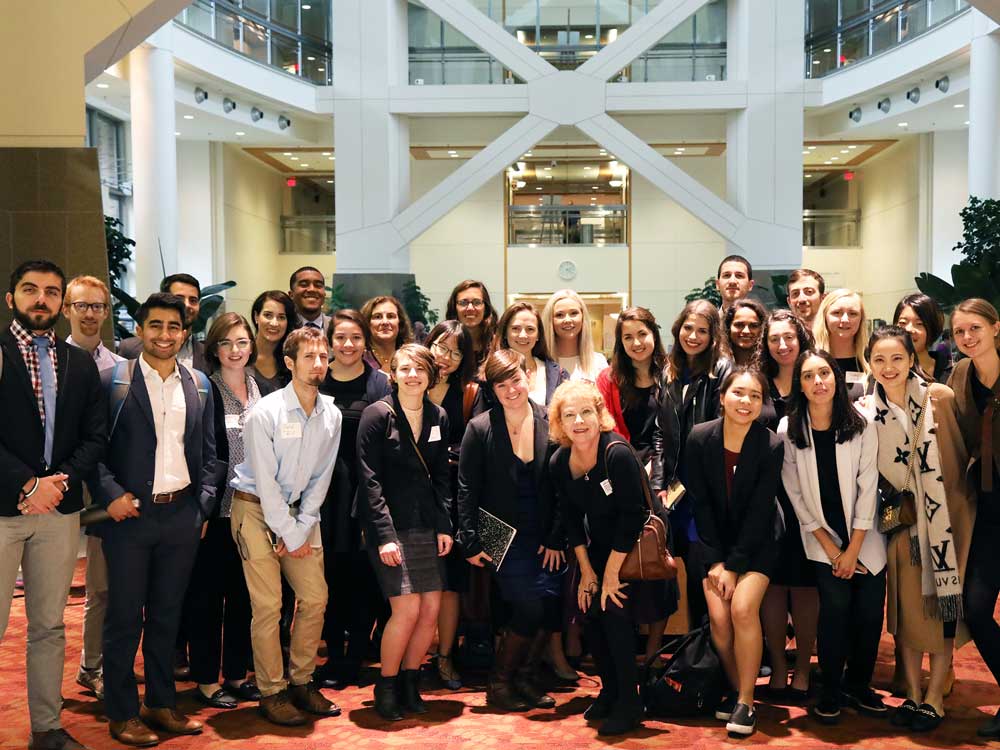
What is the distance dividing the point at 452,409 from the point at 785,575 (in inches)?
66.9

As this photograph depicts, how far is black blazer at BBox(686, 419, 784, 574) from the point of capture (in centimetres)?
397

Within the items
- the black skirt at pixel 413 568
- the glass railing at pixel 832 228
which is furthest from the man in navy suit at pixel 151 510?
the glass railing at pixel 832 228

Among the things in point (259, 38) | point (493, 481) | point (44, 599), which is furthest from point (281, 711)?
point (259, 38)

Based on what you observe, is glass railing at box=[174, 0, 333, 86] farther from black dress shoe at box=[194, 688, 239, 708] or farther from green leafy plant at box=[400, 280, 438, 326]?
black dress shoe at box=[194, 688, 239, 708]

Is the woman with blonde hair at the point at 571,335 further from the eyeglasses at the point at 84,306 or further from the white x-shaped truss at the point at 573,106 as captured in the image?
the white x-shaped truss at the point at 573,106

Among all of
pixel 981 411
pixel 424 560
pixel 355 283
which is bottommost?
pixel 424 560

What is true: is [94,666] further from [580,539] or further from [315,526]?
[580,539]

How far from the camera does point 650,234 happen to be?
20359 millimetres

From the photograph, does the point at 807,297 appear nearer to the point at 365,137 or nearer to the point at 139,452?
the point at 139,452

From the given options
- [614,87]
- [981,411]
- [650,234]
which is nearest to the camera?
[981,411]

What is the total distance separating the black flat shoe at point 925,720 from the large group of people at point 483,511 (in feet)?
0.06

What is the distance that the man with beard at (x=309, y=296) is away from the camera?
5445mm

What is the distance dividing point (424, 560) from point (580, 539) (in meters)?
0.69

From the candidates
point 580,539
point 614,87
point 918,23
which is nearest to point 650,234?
point 614,87
